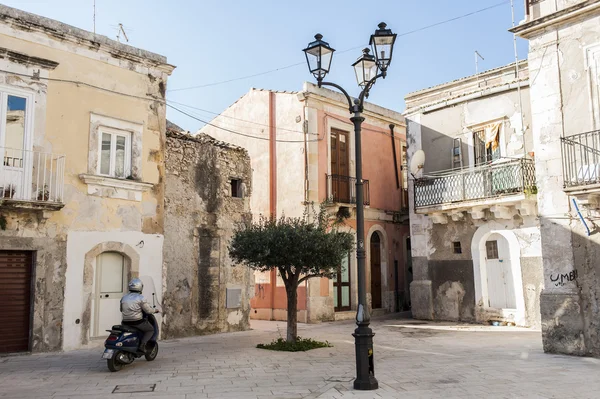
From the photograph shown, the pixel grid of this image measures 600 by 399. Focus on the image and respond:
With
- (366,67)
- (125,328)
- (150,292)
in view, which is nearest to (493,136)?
(366,67)

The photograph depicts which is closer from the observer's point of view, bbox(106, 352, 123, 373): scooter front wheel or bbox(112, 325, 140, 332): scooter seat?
bbox(106, 352, 123, 373): scooter front wheel

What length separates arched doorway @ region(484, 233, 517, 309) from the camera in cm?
1533

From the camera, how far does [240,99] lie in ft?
66.4

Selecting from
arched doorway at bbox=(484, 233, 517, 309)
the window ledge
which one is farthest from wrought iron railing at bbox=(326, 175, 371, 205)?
the window ledge

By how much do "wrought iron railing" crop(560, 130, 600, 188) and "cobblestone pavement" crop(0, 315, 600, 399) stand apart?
3.38 metres

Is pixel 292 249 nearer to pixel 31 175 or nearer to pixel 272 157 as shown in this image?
pixel 31 175

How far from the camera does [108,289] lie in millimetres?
12094

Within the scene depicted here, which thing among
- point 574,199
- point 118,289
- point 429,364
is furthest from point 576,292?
point 118,289

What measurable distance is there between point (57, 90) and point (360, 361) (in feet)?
29.0

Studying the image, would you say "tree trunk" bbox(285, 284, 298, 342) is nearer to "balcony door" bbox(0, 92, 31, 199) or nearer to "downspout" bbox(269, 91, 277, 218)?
"balcony door" bbox(0, 92, 31, 199)

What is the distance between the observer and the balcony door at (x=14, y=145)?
34.2ft

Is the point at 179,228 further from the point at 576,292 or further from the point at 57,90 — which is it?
the point at 576,292

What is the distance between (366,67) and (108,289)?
799 cm

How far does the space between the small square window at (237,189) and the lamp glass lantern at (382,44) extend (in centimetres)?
808
